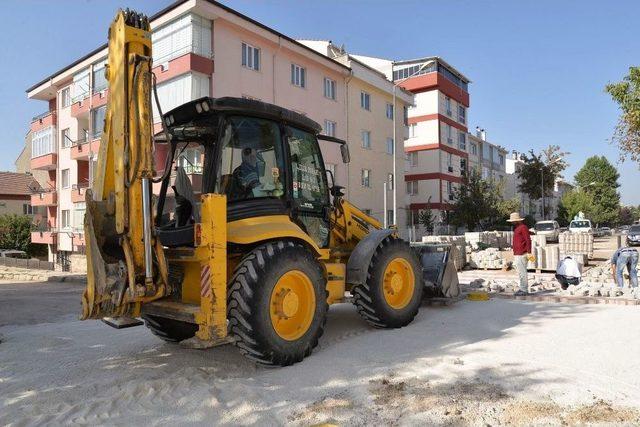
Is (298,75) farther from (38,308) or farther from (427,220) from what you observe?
(38,308)

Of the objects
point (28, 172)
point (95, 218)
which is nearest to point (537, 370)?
point (95, 218)

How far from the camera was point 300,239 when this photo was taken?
5.48 metres

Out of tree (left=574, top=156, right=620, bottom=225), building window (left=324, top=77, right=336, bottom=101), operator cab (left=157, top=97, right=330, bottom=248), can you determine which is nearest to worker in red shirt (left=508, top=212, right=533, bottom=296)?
operator cab (left=157, top=97, right=330, bottom=248)

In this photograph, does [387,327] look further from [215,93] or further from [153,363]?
[215,93]

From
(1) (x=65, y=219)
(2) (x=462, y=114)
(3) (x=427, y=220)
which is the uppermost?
(2) (x=462, y=114)

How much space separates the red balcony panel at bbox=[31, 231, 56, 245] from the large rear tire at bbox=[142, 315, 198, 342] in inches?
1213

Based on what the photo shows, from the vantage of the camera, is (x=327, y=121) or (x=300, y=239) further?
(x=327, y=121)

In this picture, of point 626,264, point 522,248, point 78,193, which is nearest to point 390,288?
point 522,248

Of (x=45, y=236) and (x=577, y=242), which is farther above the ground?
(x=45, y=236)

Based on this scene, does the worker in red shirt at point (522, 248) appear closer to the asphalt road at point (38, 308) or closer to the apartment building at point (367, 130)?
the asphalt road at point (38, 308)

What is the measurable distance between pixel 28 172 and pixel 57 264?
27.5 m

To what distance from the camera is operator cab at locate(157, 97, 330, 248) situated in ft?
17.3

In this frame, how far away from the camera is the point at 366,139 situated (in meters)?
32.4

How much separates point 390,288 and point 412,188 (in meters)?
37.2
